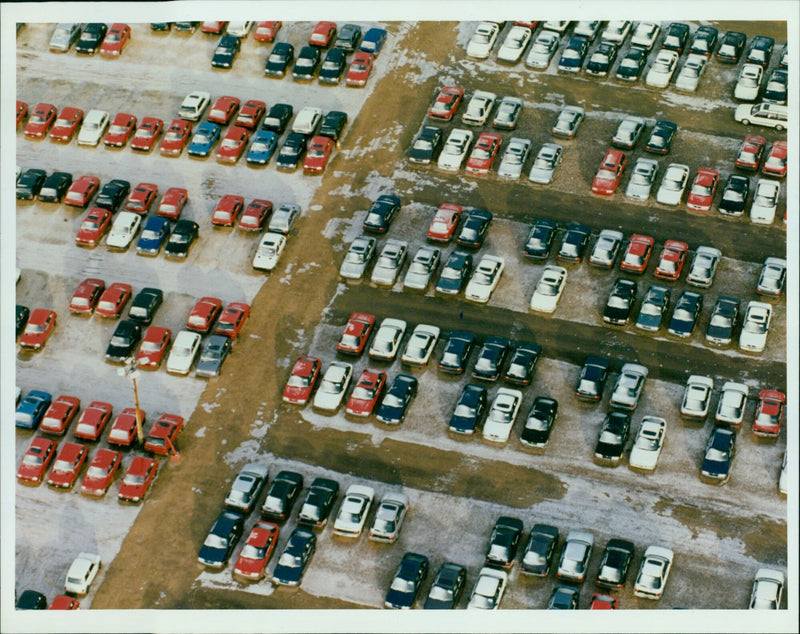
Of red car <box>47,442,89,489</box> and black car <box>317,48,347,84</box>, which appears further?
black car <box>317,48,347,84</box>

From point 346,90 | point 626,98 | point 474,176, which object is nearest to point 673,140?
point 626,98

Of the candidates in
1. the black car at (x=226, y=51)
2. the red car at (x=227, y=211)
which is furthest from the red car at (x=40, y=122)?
the red car at (x=227, y=211)

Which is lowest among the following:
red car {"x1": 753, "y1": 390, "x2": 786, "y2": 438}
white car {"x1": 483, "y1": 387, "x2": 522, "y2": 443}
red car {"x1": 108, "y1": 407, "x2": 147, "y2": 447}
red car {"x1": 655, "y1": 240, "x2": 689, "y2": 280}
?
red car {"x1": 108, "y1": 407, "x2": 147, "y2": 447}

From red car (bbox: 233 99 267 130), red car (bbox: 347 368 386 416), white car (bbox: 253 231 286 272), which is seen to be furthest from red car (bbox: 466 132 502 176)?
red car (bbox: 347 368 386 416)

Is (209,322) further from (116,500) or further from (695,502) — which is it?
(695,502)

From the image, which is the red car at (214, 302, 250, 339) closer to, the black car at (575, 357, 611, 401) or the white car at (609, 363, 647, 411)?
the black car at (575, 357, 611, 401)

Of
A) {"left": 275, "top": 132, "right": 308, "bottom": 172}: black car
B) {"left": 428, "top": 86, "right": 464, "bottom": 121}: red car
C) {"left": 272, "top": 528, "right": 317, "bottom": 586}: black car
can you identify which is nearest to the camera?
{"left": 272, "top": 528, "right": 317, "bottom": 586}: black car
